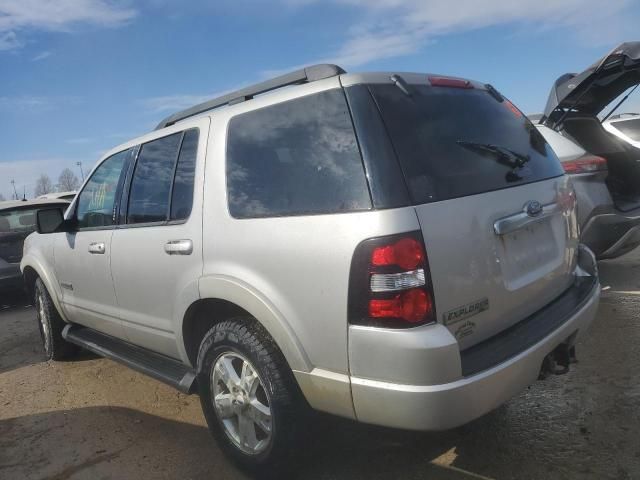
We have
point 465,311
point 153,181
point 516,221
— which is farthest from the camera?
point 153,181

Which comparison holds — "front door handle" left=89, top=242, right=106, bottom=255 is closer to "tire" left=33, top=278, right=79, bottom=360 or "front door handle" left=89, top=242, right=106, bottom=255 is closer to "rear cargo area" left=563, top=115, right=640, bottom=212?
"tire" left=33, top=278, right=79, bottom=360

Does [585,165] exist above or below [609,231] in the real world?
above

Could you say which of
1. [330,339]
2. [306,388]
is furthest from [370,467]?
[330,339]

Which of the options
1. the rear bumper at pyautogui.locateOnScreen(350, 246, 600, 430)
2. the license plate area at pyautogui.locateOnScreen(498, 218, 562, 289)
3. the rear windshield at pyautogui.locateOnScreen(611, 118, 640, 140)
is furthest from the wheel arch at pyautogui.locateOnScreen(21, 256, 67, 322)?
the rear windshield at pyautogui.locateOnScreen(611, 118, 640, 140)

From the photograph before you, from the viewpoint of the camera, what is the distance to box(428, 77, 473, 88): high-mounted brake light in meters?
2.58

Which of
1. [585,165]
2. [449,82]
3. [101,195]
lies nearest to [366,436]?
[449,82]

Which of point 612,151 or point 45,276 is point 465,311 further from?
point 612,151

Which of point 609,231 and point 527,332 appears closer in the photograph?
point 527,332

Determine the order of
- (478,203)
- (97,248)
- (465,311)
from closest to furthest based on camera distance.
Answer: (465,311) < (478,203) < (97,248)

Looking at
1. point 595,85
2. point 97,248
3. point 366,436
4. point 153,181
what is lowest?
point 366,436

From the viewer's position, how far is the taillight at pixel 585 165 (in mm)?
4576

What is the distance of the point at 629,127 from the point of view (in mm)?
10273

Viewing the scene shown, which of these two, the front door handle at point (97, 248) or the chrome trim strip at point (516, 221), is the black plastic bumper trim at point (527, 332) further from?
the front door handle at point (97, 248)

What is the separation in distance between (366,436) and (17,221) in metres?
6.86
